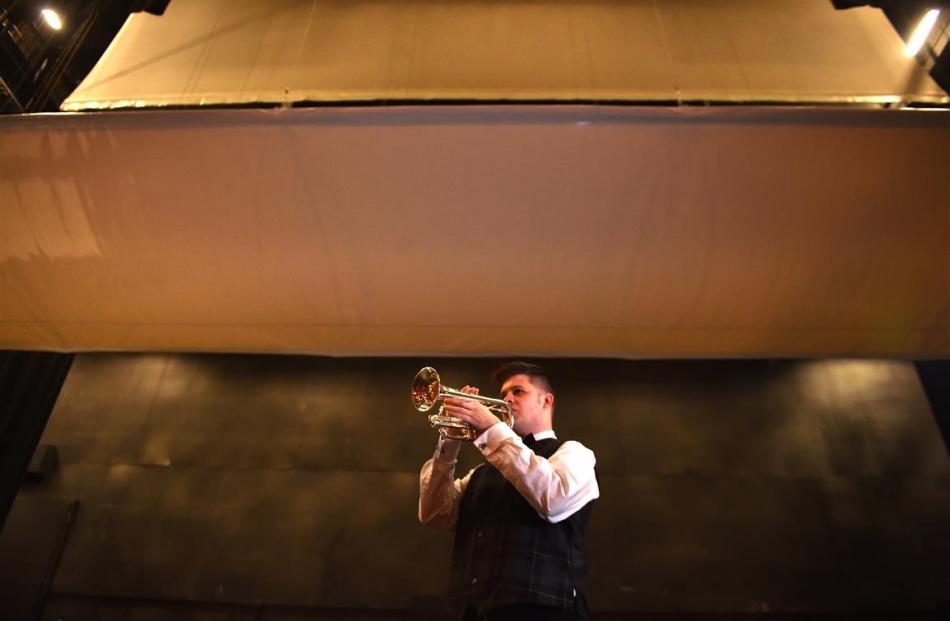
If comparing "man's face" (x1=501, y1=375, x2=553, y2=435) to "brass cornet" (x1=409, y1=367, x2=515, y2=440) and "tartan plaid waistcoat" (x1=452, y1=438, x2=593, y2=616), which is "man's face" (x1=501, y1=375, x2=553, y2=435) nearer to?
"brass cornet" (x1=409, y1=367, x2=515, y2=440)

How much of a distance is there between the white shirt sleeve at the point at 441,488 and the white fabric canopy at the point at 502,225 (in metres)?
0.91

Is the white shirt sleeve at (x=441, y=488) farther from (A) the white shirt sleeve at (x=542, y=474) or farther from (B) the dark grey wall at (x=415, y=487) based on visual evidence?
(B) the dark grey wall at (x=415, y=487)

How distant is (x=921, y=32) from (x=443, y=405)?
3112 millimetres

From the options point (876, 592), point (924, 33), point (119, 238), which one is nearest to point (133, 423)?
point (119, 238)

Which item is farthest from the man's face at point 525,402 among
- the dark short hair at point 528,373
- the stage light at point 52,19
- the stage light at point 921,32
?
the stage light at point 52,19

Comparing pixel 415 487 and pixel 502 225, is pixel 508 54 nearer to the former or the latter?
pixel 502 225

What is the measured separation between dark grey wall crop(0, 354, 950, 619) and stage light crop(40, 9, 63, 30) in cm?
259

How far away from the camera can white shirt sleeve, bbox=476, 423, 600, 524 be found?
5.01 ft

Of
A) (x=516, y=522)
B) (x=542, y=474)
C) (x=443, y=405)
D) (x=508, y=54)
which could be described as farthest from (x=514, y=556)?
(x=508, y=54)

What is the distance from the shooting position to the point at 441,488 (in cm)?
185

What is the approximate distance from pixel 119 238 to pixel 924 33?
→ 161 inches

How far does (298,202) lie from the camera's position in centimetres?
256

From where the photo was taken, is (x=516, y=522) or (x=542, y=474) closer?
(x=542, y=474)

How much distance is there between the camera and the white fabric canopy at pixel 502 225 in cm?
243
